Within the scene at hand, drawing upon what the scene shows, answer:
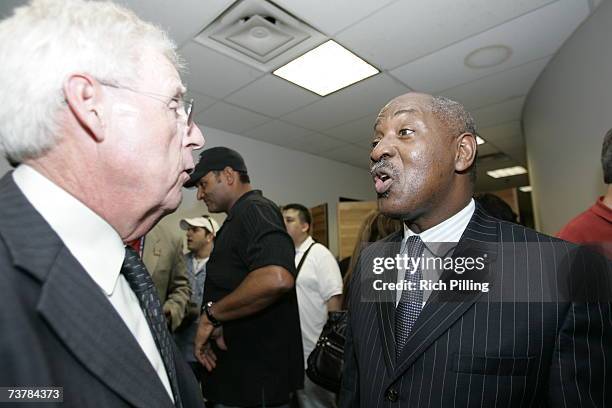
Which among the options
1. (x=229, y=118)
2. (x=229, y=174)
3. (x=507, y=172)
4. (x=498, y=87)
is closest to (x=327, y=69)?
(x=229, y=118)

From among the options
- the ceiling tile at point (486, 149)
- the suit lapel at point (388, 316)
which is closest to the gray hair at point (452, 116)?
the suit lapel at point (388, 316)

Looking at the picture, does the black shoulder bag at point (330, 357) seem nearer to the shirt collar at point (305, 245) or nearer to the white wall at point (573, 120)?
the shirt collar at point (305, 245)

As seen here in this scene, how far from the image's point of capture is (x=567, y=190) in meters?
3.14

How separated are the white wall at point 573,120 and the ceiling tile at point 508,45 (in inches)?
4.8

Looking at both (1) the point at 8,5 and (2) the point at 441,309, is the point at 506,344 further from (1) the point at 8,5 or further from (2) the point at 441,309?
(1) the point at 8,5

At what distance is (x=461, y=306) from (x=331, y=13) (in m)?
2.22

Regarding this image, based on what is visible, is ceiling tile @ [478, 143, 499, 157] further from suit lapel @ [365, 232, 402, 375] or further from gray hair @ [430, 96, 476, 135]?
suit lapel @ [365, 232, 402, 375]

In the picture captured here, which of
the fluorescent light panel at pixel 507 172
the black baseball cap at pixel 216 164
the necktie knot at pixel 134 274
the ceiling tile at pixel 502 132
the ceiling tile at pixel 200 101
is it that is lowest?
the necktie knot at pixel 134 274

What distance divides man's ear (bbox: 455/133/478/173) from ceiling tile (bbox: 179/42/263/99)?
7.84ft

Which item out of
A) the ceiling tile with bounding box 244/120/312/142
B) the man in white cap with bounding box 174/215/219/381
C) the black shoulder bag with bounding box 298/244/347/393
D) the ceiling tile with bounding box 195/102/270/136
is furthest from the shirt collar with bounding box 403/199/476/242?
the ceiling tile with bounding box 244/120/312/142

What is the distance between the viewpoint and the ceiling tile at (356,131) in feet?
14.8

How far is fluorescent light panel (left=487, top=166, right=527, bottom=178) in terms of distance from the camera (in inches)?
296

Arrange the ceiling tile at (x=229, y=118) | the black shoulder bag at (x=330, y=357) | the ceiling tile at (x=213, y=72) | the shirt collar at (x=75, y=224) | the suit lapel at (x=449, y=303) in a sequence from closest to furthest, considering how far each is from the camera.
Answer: the shirt collar at (x=75, y=224) < the suit lapel at (x=449, y=303) < the black shoulder bag at (x=330, y=357) < the ceiling tile at (x=213, y=72) < the ceiling tile at (x=229, y=118)

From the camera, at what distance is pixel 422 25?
2.62 metres
